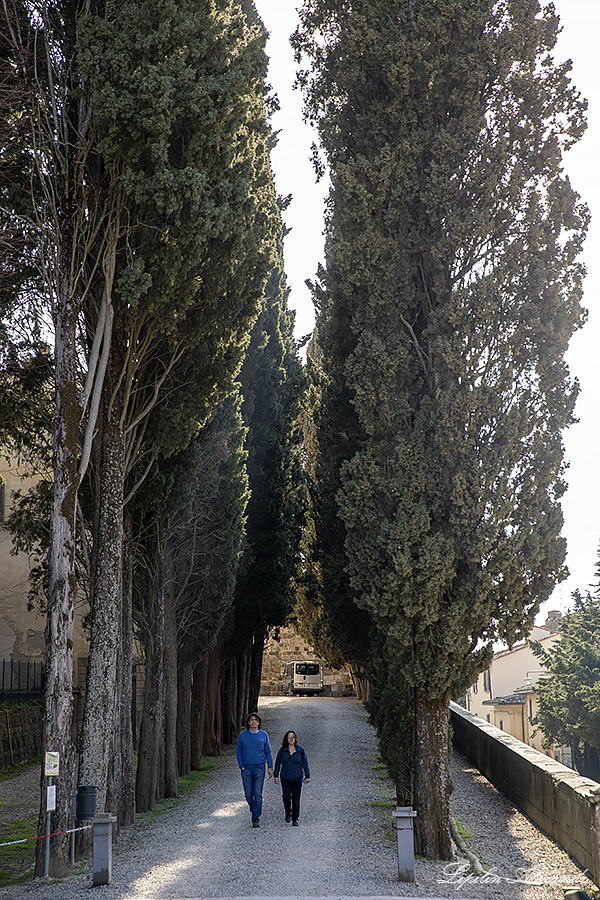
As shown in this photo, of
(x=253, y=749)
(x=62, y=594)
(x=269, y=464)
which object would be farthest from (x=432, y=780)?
(x=269, y=464)

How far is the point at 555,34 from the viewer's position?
1138 cm

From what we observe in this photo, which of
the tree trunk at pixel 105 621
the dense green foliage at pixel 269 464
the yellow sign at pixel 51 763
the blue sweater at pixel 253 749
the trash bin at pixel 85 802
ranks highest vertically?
the dense green foliage at pixel 269 464

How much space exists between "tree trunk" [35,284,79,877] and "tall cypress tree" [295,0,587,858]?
3.39 metres

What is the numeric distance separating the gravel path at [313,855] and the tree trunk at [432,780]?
355 mm

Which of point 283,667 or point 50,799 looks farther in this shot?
point 283,667

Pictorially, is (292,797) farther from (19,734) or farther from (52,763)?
(19,734)

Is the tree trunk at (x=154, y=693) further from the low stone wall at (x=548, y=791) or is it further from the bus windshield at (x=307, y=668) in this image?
the bus windshield at (x=307, y=668)

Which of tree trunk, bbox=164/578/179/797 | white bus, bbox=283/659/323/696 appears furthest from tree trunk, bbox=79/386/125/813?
white bus, bbox=283/659/323/696

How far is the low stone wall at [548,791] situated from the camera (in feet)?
30.2

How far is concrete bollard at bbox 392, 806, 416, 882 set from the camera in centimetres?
852

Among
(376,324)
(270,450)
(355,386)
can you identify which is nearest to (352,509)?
(355,386)

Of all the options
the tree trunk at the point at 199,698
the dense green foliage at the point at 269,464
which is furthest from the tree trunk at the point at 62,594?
the tree trunk at the point at 199,698

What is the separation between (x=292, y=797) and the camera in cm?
1193

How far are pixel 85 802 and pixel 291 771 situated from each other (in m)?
3.13
